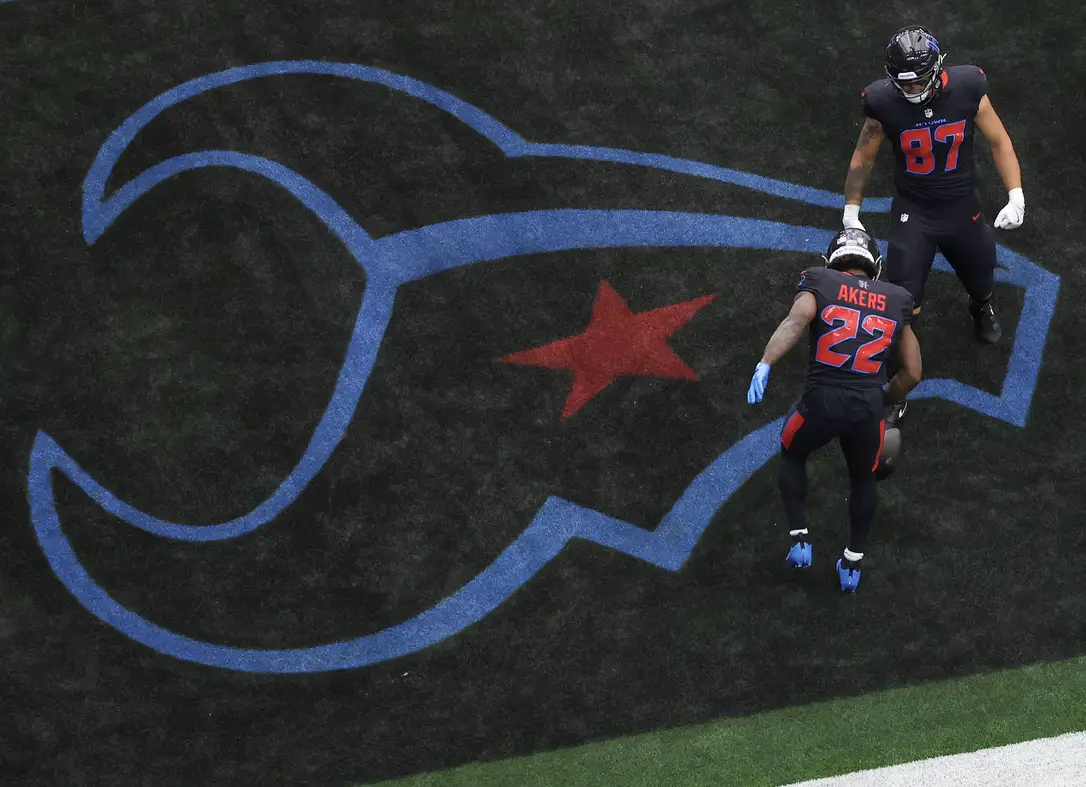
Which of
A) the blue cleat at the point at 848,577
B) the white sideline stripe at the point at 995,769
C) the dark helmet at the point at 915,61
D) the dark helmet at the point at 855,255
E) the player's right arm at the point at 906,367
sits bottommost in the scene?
the white sideline stripe at the point at 995,769

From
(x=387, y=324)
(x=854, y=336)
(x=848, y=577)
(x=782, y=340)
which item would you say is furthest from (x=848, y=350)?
(x=387, y=324)

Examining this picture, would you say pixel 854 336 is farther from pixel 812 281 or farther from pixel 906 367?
pixel 906 367

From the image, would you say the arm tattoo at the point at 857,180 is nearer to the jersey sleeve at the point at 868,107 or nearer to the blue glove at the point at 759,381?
the jersey sleeve at the point at 868,107

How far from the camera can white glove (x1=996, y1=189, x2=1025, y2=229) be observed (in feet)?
24.5

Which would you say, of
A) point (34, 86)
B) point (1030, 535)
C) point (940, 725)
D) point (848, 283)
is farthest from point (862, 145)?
point (34, 86)

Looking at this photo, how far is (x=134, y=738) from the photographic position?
24.9 feet

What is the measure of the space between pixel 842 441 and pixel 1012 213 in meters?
1.85

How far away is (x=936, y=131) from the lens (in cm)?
735

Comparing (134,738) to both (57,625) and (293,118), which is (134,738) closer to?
(57,625)

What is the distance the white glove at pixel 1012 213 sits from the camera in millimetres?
7461

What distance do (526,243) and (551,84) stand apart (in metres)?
1.26

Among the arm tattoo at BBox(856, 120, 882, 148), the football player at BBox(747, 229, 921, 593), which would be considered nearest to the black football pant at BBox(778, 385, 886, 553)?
the football player at BBox(747, 229, 921, 593)

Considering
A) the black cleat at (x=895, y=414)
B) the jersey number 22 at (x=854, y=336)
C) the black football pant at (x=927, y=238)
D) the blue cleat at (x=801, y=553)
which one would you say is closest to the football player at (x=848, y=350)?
the jersey number 22 at (x=854, y=336)

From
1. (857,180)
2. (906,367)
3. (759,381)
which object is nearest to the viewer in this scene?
(759,381)
